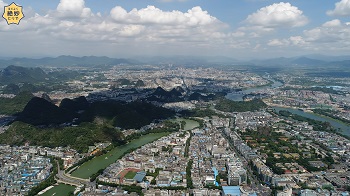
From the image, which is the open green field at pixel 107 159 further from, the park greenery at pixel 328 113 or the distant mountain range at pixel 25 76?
the distant mountain range at pixel 25 76

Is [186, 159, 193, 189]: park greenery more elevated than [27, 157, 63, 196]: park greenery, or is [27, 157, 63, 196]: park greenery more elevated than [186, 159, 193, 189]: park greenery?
[186, 159, 193, 189]: park greenery

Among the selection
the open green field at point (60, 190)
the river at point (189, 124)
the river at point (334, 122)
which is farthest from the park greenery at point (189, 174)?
the river at point (334, 122)

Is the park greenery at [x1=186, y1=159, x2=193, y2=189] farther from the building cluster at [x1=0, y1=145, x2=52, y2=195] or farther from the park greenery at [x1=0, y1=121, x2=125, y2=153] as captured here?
the building cluster at [x1=0, y1=145, x2=52, y2=195]

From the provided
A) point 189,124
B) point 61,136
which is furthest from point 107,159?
point 189,124

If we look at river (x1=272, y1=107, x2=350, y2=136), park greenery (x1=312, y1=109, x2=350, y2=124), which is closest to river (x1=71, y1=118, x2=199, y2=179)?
river (x1=272, y1=107, x2=350, y2=136)

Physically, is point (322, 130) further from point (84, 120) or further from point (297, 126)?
point (84, 120)

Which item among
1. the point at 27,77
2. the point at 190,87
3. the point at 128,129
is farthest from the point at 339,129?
the point at 27,77

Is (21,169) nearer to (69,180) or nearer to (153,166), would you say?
(69,180)
